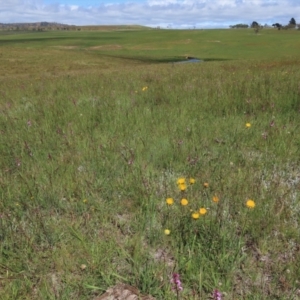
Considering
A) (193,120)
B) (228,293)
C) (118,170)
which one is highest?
(193,120)

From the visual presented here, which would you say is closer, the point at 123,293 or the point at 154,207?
the point at 123,293

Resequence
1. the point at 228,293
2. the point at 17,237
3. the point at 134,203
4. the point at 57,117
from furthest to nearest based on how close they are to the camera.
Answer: the point at 57,117 → the point at 134,203 → the point at 17,237 → the point at 228,293

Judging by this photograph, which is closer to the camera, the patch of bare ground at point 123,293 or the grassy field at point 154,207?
the patch of bare ground at point 123,293

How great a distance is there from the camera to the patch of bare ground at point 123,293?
7.09 feet

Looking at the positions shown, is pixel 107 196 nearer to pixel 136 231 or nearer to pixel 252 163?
pixel 136 231

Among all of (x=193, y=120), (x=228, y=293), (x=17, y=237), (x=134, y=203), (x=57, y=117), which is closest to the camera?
(x=228, y=293)

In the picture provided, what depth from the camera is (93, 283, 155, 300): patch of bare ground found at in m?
2.16

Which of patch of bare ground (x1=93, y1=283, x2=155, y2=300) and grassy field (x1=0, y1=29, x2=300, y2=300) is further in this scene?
grassy field (x1=0, y1=29, x2=300, y2=300)

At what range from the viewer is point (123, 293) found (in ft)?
7.22

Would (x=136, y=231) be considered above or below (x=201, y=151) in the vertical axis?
below

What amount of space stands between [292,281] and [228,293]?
0.49 meters

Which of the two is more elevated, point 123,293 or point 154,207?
point 154,207

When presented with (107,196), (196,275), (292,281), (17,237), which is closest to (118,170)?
(107,196)

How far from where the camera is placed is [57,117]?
21.5 feet
